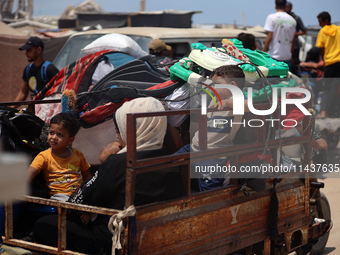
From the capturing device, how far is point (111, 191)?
2.86m

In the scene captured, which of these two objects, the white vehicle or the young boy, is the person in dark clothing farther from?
the white vehicle

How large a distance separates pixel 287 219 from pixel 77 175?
1.45 m

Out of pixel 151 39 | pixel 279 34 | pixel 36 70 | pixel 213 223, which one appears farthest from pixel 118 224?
pixel 279 34

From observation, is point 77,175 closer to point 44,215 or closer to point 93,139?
point 44,215

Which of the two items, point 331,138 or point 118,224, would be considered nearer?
point 118,224

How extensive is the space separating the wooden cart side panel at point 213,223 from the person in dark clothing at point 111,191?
0.13 m

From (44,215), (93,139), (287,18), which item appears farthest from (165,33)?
(44,215)

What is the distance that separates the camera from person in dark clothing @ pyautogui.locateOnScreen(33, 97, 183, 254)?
285cm

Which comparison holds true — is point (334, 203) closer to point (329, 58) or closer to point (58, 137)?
point (329, 58)

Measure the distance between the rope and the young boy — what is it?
84cm

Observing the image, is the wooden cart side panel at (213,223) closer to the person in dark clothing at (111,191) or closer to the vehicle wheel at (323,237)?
the person in dark clothing at (111,191)

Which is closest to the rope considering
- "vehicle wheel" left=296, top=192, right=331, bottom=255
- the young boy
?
the young boy

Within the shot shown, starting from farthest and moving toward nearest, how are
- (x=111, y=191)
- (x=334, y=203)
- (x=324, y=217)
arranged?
(x=334, y=203) → (x=324, y=217) → (x=111, y=191)

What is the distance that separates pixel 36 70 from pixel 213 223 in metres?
3.84
